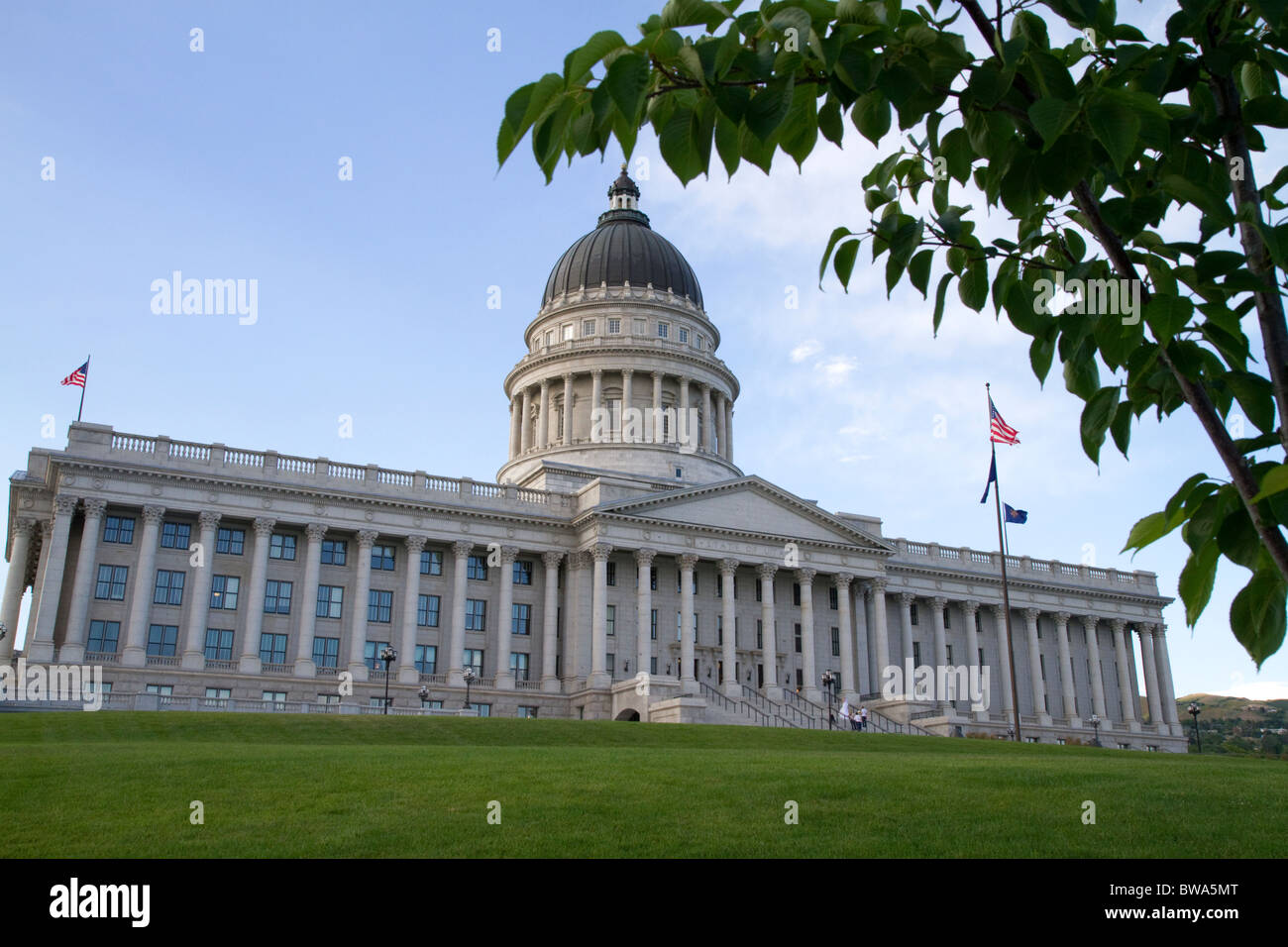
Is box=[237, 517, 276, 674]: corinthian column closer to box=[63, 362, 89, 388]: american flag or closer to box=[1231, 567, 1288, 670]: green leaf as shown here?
box=[63, 362, 89, 388]: american flag

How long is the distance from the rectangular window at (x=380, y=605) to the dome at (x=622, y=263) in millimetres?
39473

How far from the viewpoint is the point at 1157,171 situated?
180 inches

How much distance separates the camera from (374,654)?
65375 mm

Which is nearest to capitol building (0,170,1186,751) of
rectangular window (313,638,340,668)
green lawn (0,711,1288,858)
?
rectangular window (313,638,340,668)

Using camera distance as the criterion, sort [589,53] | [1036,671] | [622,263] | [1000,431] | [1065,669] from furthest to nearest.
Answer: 1. [622,263]
2. [1065,669]
3. [1036,671]
4. [1000,431]
5. [589,53]

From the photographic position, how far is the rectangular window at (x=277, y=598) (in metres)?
64.2

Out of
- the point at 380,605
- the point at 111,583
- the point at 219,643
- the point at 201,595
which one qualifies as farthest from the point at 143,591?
the point at 380,605

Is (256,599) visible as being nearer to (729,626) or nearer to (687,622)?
(687,622)

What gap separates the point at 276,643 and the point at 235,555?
5648mm

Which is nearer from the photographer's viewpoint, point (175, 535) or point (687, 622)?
point (175, 535)

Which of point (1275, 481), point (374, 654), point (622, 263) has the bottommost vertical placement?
point (1275, 481)

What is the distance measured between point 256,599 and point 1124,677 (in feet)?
218

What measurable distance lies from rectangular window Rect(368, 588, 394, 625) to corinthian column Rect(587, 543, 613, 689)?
485 inches

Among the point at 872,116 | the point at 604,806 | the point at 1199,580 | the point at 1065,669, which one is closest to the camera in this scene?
the point at 1199,580
